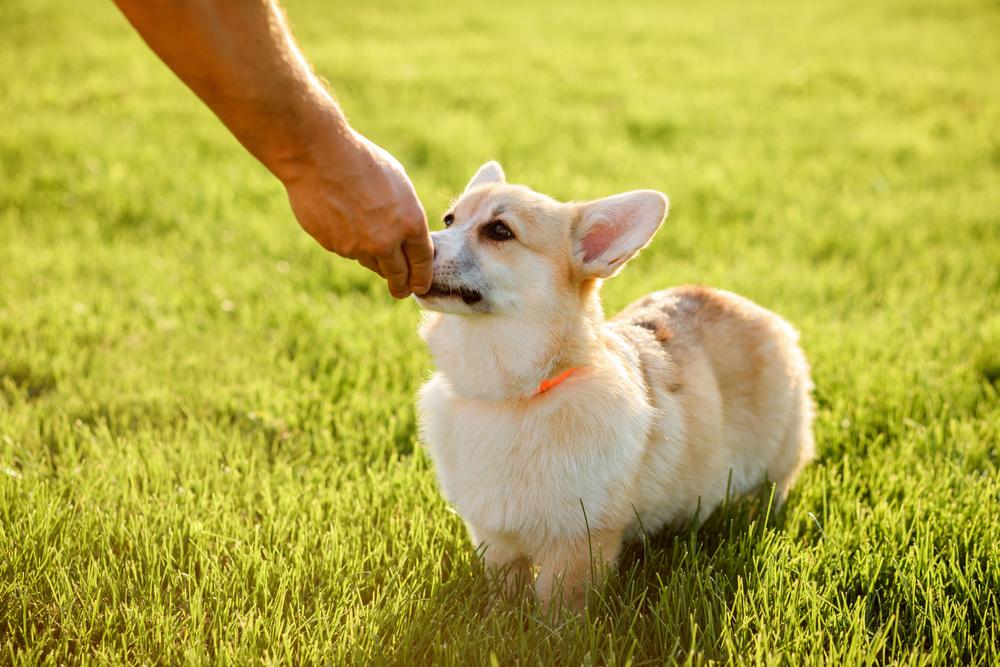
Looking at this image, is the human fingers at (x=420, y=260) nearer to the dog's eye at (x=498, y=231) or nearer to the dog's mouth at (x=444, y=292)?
the dog's mouth at (x=444, y=292)

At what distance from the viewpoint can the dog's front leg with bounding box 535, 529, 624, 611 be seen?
2.60m

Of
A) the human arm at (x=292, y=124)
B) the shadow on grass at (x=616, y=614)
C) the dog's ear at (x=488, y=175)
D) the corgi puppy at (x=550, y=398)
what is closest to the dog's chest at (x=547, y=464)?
the corgi puppy at (x=550, y=398)

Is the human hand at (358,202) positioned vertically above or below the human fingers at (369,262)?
above

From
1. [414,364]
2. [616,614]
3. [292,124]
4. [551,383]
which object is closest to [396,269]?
[292,124]

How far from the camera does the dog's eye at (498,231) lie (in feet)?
9.30

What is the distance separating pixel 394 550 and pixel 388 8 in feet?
37.1

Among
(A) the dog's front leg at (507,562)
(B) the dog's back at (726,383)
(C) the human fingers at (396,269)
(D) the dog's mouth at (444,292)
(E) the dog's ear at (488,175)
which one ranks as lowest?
(A) the dog's front leg at (507,562)

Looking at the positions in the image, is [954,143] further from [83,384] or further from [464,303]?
[83,384]

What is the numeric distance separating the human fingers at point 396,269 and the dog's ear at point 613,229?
59 cm

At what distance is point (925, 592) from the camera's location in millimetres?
2537

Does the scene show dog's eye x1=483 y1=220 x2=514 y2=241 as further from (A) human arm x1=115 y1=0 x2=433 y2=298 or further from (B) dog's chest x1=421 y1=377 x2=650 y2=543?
(B) dog's chest x1=421 y1=377 x2=650 y2=543

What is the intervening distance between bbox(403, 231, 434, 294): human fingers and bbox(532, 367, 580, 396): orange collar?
0.45 meters

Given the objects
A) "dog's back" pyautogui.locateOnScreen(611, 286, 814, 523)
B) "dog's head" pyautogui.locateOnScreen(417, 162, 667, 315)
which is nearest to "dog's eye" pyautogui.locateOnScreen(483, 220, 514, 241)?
"dog's head" pyautogui.locateOnScreen(417, 162, 667, 315)

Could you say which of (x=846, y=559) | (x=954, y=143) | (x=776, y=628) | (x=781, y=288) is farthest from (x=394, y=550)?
(x=954, y=143)
